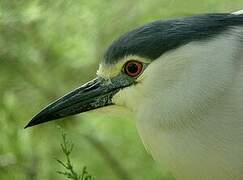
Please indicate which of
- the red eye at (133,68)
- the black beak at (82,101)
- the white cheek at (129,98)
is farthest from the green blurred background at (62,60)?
the red eye at (133,68)

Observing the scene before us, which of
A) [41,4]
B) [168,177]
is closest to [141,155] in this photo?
[168,177]

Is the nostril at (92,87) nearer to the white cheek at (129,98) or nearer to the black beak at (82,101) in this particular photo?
the black beak at (82,101)

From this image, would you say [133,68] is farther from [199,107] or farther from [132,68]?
[199,107]

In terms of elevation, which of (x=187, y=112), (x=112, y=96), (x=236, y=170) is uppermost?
(x=112, y=96)

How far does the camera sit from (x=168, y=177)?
189 inches

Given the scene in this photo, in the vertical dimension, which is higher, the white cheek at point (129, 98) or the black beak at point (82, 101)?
the black beak at point (82, 101)

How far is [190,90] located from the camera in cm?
332

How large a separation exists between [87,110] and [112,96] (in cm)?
14

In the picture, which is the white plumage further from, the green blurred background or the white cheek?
the green blurred background

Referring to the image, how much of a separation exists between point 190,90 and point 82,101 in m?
0.51

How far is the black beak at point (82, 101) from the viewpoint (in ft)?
11.7

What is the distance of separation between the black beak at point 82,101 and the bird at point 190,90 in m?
0.14

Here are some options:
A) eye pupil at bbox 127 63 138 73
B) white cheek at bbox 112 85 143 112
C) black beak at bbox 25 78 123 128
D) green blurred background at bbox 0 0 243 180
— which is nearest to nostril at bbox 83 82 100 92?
black beak at bbox 25 78 123 128

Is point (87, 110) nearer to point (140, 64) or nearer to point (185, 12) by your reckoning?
point (140, 64)
